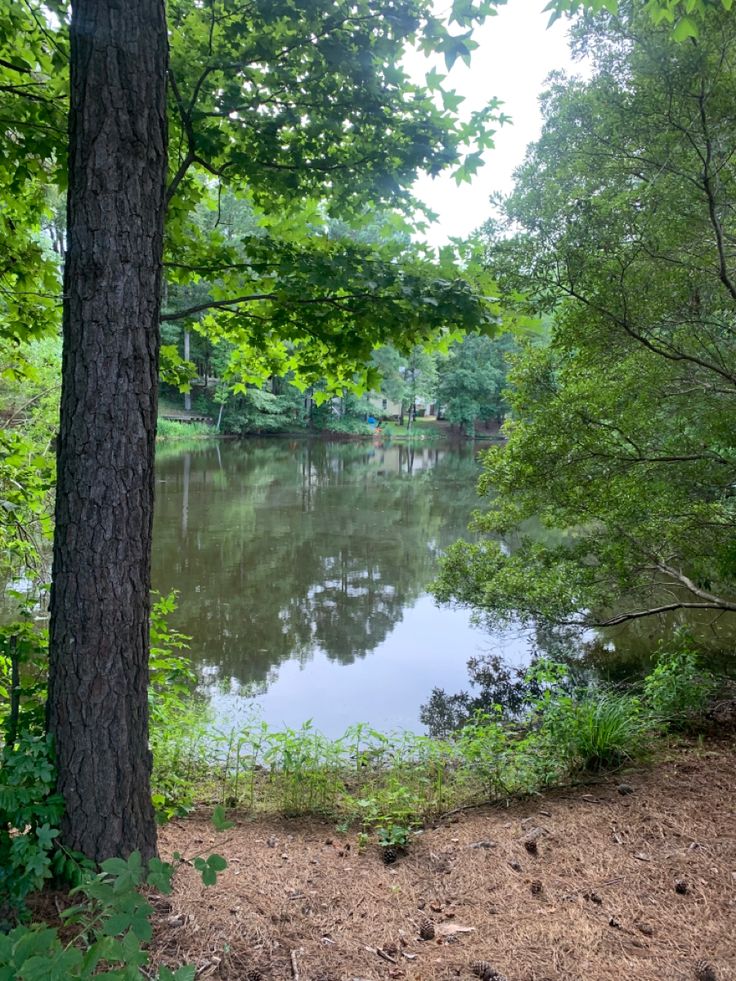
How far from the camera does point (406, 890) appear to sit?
251 centimetres

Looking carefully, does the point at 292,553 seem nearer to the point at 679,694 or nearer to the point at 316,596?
the point at 316,596

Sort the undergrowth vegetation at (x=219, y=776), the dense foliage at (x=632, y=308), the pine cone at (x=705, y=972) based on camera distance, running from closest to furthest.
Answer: the undergrowth vegetation at (x=219, y=776) → the pine cone at (x=705, y=972) → the dense foliage at (x=632, y=308)

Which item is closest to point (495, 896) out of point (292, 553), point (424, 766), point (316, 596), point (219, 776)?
point (424, 766)

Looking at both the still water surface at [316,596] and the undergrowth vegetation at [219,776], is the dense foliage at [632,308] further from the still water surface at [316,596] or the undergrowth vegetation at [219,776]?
the still water surface at [316,596]

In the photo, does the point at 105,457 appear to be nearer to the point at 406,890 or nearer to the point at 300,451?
the point at 406,890

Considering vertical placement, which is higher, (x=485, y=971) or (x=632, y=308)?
(x=632, y=308)

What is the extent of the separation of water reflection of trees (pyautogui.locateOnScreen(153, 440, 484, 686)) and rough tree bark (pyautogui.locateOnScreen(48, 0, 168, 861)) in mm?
4775

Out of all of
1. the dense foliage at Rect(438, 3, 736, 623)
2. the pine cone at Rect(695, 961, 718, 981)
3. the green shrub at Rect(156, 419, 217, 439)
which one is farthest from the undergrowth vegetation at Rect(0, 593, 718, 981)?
the green shrub at Rect(156, 419, 217, 439)

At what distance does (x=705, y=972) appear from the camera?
1.81 metres

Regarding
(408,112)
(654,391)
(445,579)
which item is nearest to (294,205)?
(408,112)

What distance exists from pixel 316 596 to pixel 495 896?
7.28m

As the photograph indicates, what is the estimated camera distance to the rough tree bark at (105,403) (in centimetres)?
194

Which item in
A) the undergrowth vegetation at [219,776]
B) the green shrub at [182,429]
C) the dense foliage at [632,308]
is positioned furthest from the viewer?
the green shrub at [182,429]

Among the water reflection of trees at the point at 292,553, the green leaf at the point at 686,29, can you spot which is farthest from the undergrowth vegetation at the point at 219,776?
the green leaf at the point at 686,29
